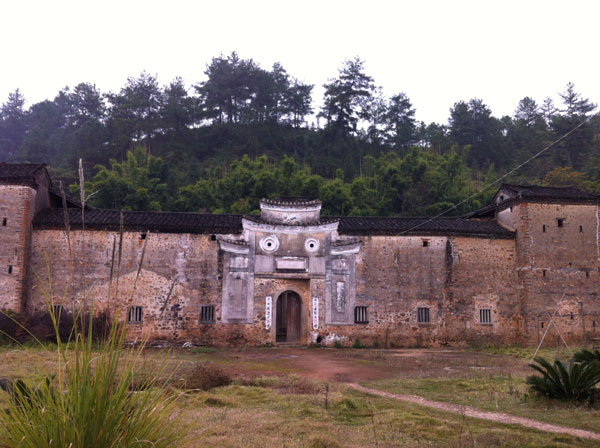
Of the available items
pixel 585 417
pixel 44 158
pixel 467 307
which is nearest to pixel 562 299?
pixel 467 307

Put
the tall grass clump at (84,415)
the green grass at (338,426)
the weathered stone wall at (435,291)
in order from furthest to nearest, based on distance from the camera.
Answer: the weathered stone wall at (435,291) < the green grass at (338,426) < the tall grass clump at (84,415)

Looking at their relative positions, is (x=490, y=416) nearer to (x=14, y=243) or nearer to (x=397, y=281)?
(x=397, y=281)

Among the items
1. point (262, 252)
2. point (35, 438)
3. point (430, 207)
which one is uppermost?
point (430, 207)

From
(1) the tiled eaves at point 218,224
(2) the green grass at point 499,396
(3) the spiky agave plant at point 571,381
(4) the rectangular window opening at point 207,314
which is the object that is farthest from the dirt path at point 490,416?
(1) the tiled eaves at point 218,224

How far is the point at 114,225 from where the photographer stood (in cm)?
1875

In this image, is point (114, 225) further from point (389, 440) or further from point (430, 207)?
point (430, 207)

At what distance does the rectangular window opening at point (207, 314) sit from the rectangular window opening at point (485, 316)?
33.1 feet

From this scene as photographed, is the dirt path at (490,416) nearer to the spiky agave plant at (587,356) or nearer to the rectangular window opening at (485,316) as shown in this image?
the spiky agave plant at (587,356)

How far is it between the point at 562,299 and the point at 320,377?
1251 centimetres

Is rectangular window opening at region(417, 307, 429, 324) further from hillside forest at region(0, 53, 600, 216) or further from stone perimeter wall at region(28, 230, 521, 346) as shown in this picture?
hillside forest at region(0, 53, 600, 216)

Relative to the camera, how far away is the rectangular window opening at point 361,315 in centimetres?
1992

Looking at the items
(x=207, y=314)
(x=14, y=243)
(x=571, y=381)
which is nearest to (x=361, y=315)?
(x=207, y=314)

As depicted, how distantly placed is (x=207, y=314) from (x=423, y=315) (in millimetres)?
8089

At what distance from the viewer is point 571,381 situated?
8.14m
